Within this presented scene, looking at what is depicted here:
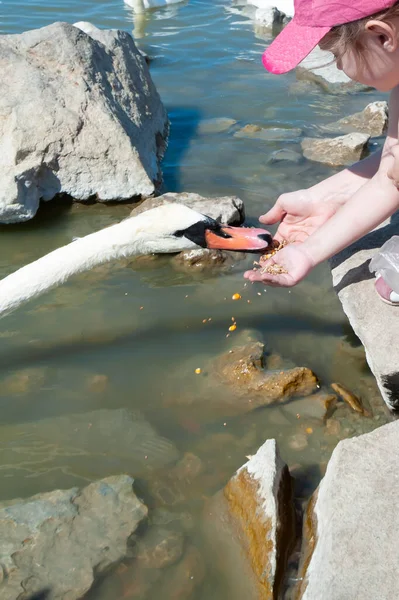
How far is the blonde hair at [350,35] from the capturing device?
242 cm

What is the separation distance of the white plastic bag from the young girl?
8cm

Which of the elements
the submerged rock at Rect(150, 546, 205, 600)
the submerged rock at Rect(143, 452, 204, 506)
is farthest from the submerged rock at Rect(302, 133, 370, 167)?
the submerged rock at Rect(150, 546, 205, 600)

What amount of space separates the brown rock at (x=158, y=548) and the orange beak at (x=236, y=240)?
51.4 inches

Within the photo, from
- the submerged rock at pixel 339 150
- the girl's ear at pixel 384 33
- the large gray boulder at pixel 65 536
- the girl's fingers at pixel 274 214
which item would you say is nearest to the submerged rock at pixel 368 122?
the submerged rock at pixel 339 150

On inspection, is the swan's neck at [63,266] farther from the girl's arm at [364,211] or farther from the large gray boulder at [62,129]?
the large gray boulder at [62,129]

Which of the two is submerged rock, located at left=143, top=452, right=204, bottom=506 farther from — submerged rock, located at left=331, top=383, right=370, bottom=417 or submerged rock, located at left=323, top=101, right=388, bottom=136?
submerged rock, located at left=323, top=101, right=388, bottom=136

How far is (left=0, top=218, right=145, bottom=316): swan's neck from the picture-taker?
11.2 ft

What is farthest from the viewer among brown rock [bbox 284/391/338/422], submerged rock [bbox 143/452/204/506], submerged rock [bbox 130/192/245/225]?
submerged rock [bbox 130/192/245/225]

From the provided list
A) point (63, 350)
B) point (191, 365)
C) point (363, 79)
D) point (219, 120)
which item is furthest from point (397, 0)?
point (219, 120)

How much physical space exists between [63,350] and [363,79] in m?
2.18

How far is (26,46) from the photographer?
17.9 ft

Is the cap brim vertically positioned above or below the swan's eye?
above

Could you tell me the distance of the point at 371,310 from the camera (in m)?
3.24

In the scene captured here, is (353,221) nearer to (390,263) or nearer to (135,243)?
(390,263)
